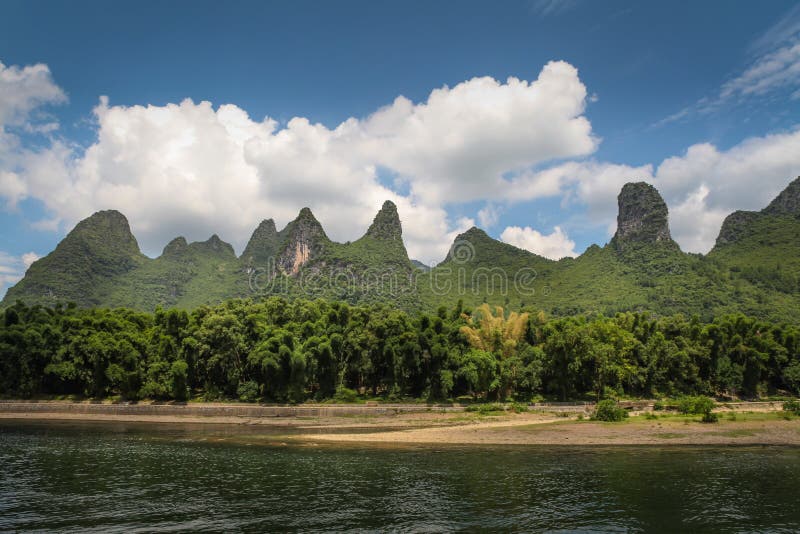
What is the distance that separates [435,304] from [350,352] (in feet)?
311

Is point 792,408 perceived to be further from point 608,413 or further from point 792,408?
point 608,413

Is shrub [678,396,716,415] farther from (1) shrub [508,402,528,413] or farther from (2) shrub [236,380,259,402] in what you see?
(2) shrub [236,380,259,402]

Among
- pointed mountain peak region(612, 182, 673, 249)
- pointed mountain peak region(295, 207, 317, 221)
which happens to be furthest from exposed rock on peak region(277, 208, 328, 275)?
pointed mountain peak region(612, 182, 673, 249)

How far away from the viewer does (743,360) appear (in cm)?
6225

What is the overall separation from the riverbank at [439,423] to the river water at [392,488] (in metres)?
3.08

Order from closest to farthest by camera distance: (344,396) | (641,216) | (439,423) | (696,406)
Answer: (696,406) < (439,423) < (344,396) < (641,216)

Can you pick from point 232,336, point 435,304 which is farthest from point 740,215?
point 232,336

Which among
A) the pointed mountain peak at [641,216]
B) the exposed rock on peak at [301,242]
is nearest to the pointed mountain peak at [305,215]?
the exposed rock on peak at [301,242]

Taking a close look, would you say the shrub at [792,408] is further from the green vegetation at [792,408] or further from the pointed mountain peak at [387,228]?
the pointed mountain peak at [387,228]

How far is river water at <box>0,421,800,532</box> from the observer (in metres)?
19.2

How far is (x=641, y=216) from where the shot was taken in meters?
171

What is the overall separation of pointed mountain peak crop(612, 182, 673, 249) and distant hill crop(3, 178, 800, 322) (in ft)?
1.23

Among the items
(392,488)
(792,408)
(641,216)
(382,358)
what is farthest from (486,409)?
(641,216)

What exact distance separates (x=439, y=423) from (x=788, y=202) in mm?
182014
